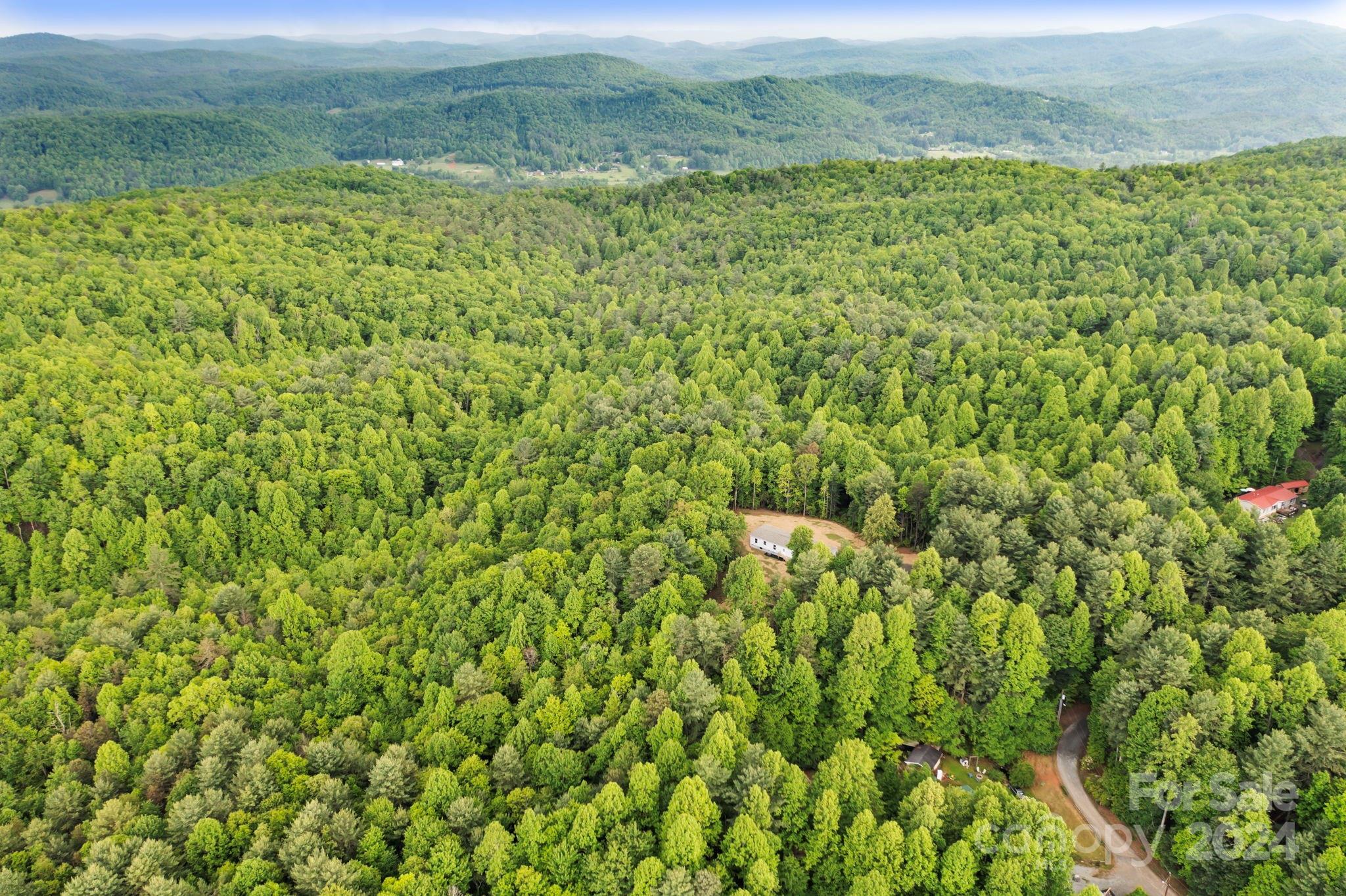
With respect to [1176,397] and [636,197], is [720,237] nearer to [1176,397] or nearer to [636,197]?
[636,197]

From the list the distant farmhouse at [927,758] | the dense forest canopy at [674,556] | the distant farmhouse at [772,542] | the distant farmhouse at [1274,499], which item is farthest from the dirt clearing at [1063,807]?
the distant farmhouse at [1274,499]

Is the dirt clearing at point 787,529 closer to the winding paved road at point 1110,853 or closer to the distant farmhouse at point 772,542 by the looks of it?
the distant farmhouse at point 772,542

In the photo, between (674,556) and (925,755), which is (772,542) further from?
(925,755)

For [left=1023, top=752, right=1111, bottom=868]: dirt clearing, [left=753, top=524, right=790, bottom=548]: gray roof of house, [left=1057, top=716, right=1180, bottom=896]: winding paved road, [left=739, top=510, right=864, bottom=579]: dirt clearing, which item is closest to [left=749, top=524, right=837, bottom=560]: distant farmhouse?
[left=753, top=524, right=790, bottom=548]: gray roof of house

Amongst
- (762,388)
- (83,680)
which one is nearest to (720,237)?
(762,388)

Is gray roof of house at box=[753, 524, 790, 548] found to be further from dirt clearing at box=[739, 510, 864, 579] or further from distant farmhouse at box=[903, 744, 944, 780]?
distant farmhouse at box=[903, 744, 944, 780]

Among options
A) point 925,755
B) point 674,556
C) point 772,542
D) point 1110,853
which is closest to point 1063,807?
point 1110,853
